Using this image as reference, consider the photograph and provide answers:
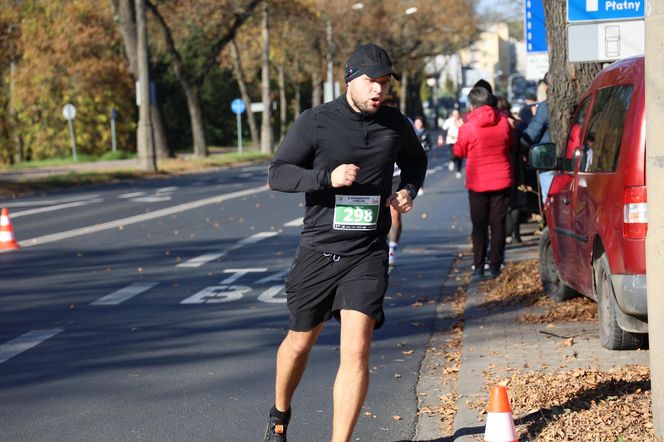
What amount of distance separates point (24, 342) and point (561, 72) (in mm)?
5513

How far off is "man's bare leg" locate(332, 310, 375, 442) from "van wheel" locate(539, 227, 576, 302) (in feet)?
15.8

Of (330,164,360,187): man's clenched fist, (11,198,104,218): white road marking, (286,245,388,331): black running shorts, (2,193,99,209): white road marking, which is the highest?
(330,164,360,187): man's clenched fist

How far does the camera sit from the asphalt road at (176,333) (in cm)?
668

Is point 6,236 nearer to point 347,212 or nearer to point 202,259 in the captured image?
point 202,259

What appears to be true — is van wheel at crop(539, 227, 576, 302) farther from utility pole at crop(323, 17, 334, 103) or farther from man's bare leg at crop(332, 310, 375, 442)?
utility pole at crop(323, 17, 334, 103)

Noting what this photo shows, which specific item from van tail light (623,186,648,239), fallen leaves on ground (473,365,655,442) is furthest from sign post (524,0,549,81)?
fallen leaves on ground (473,365,655,442)

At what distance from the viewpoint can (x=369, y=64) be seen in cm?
545

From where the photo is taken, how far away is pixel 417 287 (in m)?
12.2

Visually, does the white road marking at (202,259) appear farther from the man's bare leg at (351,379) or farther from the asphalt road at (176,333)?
the man's bare leg at (351,379)

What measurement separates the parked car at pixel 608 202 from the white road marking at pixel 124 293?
3958mm

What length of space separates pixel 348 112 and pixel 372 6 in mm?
71019

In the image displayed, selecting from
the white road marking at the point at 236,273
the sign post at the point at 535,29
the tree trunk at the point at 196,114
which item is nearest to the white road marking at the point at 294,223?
the sign post at the point at 535,29

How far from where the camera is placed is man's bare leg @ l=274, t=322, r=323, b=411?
5.74 metres

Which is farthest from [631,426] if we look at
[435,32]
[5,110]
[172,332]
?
[435,32]
